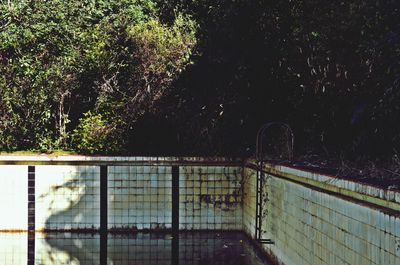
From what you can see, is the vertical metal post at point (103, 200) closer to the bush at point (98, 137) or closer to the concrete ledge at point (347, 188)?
the bush at point (98, 137)

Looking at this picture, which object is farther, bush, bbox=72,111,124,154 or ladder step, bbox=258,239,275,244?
bush, bbox=72,111,124,154

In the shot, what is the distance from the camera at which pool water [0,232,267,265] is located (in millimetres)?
10438

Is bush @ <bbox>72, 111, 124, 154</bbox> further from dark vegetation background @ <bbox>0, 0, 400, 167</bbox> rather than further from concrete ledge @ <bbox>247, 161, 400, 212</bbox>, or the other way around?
concrete ledge @ <bbox>247, 161, 400, 212</bbox>

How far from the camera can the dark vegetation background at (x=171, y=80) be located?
38.1 ft

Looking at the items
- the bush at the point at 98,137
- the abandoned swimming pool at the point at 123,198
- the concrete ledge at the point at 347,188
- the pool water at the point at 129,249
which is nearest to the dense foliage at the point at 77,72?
the bush at the point at 98,137

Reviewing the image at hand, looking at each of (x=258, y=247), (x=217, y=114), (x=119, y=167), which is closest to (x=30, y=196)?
(x=119, y=167)

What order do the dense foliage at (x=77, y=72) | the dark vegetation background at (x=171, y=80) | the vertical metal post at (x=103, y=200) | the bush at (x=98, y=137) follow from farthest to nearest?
the dense foliage at (x=77, y=72)
the bush at (x=98, y=137)
the vertical metal post at (x=103, y=200)
the dark vegetation background at (x=171, y=80)

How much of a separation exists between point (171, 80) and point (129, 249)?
14.0ft

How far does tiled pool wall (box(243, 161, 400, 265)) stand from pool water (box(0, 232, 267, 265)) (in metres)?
0.86

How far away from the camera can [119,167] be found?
1370 centimetres

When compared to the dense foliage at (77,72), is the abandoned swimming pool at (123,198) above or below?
below

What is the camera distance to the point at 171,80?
14.7 metres

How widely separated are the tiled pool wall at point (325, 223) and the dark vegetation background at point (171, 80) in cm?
125

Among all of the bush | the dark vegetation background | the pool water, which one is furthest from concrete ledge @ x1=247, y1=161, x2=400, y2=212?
the bush
